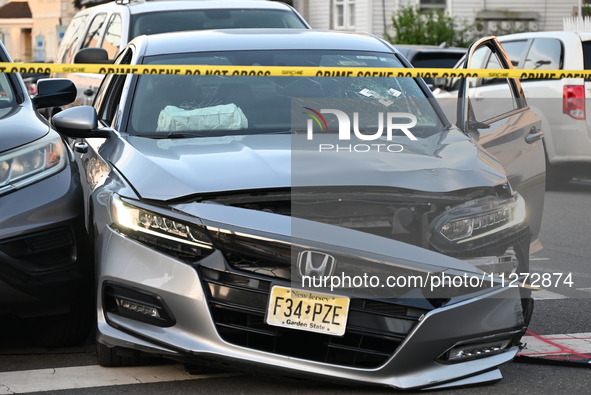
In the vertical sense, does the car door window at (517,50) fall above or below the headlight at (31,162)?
below

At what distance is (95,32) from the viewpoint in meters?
12.0

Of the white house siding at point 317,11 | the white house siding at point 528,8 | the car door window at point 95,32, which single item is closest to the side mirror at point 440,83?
the car door window at point 95,32

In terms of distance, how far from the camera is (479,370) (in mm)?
4520

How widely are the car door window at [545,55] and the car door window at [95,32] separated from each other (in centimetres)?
520

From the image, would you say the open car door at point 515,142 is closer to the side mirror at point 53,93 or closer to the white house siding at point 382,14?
the side mirror at point 53,93

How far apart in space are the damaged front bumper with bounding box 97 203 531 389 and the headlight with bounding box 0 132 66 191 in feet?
3.08

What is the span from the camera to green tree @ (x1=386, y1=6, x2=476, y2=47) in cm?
3081

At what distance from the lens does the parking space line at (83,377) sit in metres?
4.65

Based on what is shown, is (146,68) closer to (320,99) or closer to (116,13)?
Answer: (320,99)

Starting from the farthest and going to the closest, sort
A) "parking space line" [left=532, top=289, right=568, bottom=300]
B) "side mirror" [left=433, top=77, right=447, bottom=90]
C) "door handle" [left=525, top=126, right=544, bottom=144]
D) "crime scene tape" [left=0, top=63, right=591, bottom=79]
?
"side mirror" [left=433, top=77, right=447, bottom=90] → "parking space line" [left=532, top=289, right=568, bottom=300] → "door handle" [left=525, top=126, right=544, bottom=144] → "crime scene tape" [left=0, top=63, right=591, bottom=79]

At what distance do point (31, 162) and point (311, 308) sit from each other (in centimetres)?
173

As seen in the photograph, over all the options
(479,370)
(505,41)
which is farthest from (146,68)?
(505,41)

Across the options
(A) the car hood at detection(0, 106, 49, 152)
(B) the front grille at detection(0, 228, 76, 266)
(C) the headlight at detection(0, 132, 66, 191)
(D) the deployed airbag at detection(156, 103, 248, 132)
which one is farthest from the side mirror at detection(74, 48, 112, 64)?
(B) the front grille at detection(0, 228, 76, 266)

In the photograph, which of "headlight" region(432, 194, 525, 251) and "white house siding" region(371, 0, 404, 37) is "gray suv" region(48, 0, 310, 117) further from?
"white house siding" region(371, 0, 404, 37)
